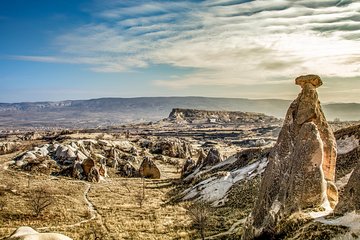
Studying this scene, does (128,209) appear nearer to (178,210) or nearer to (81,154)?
(178,210)

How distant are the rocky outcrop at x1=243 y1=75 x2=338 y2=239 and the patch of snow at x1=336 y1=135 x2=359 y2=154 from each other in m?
19.7

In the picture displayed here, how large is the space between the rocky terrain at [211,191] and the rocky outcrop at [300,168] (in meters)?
0.06

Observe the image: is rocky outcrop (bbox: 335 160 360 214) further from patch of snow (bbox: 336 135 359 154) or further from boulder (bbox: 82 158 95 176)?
boulder (bbox: 82 158 95 176)

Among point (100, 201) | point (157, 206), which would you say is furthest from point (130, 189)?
point (157, 206)

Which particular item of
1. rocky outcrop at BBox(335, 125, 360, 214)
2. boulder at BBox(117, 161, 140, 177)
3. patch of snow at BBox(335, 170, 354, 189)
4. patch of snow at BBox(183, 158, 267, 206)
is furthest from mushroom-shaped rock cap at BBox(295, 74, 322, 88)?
boulder at BBox(117, 161, 140, 177)

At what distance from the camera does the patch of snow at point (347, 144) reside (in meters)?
41.9

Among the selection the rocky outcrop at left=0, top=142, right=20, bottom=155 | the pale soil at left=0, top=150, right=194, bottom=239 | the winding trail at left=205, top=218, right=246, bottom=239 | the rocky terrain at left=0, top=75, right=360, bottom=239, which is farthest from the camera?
the rocky outcrop at left=0, top=142, right=20, bottom=155

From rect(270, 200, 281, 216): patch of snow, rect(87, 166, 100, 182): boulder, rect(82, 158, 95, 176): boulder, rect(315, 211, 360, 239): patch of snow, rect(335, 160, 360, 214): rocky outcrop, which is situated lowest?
rect(87, 166, 100, 182): boulder

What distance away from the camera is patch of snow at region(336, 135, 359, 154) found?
41938 millimetres

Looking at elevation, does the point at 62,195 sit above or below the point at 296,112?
below

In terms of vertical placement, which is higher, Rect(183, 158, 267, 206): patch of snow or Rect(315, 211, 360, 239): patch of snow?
Rect(315, 211, 360, 239): patch of snow

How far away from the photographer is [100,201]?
58312 mm

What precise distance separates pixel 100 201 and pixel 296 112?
134ft

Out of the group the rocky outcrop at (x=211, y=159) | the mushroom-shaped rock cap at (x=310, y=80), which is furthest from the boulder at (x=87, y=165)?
the mushroom-shaped rock cap at (x=310, y=80)
